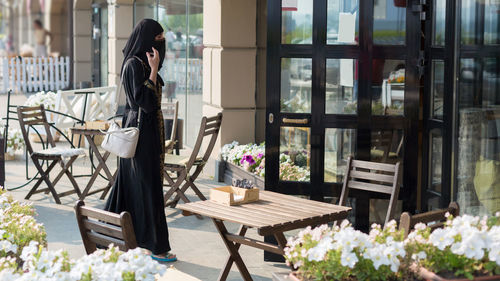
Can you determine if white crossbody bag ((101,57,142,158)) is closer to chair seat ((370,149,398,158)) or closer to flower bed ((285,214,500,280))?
chair seat ((370,149,398,158))

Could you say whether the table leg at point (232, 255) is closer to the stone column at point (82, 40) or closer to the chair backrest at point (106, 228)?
the chair backrest at point (106, 228)

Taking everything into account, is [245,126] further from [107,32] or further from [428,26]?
[107,32]

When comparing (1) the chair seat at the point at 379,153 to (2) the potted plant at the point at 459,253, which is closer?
(2) the potted plant at the point at 459,253

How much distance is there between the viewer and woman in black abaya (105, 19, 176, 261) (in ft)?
20.2

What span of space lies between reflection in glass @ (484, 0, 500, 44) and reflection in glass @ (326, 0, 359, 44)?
3.57 feet

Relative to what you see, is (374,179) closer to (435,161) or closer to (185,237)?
(435,161)

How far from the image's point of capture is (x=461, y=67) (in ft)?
18.9

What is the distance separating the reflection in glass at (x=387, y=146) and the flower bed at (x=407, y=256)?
294 centimetres

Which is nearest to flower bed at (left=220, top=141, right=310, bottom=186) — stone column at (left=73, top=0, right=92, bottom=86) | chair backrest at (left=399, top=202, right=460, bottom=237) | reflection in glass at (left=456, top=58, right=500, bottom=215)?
reflection in glass at (left=456, top=58, right=500, bottom=215)

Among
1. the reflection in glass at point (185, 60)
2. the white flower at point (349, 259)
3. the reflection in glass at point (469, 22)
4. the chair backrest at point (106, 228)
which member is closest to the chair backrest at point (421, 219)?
the white flower at point (349, 259)

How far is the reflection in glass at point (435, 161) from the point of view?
6223 mm

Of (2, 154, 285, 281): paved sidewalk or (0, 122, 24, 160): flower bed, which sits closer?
(2, 154, 285, 281): paved sidewalk

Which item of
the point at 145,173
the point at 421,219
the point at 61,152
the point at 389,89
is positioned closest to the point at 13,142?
the point at 61,152

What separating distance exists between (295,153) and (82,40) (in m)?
14.9
